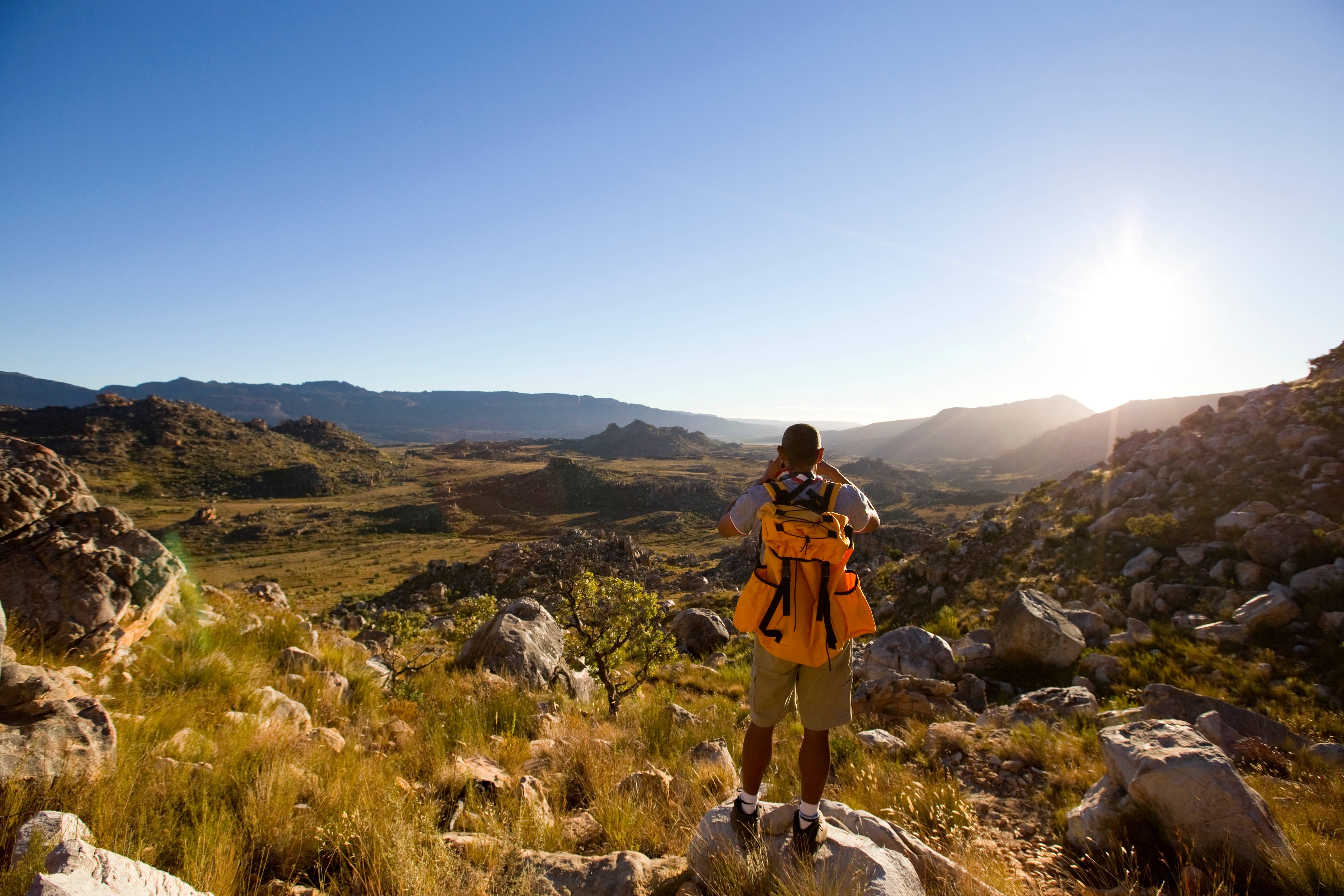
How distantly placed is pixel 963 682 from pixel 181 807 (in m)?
9.42

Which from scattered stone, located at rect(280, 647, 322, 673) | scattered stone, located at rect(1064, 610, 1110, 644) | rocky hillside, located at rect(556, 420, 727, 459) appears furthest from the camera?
rocky hillside, located at rect(556, 420, 727, 459)

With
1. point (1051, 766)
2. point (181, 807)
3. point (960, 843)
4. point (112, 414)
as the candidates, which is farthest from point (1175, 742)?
point (112, 414)

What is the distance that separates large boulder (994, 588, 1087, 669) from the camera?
8.98 meters

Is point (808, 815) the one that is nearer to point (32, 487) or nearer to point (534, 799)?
point (534, 799)

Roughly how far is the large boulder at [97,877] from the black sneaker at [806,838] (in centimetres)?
304

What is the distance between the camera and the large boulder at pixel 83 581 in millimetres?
5230

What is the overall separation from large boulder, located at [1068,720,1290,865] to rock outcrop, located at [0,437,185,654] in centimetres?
901

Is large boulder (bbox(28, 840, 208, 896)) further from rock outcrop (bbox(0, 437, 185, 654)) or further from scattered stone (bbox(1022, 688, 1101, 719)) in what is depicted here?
scattered stone (bbox(1022, 688, 1101, 719))

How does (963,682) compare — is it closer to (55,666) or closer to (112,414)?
(55,666)

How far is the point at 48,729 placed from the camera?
3412 mm

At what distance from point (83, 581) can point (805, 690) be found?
23.7ft

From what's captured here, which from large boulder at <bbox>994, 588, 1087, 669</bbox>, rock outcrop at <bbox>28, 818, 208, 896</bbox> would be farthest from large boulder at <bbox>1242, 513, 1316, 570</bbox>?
rock outcrop at <bbox>28, 818, 208, 896</bbox>

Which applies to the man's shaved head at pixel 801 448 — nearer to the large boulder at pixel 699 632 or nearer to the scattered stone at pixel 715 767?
the scattered stone at pixel 715 767

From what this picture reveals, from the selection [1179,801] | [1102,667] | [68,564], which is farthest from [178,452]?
[1179,801]
